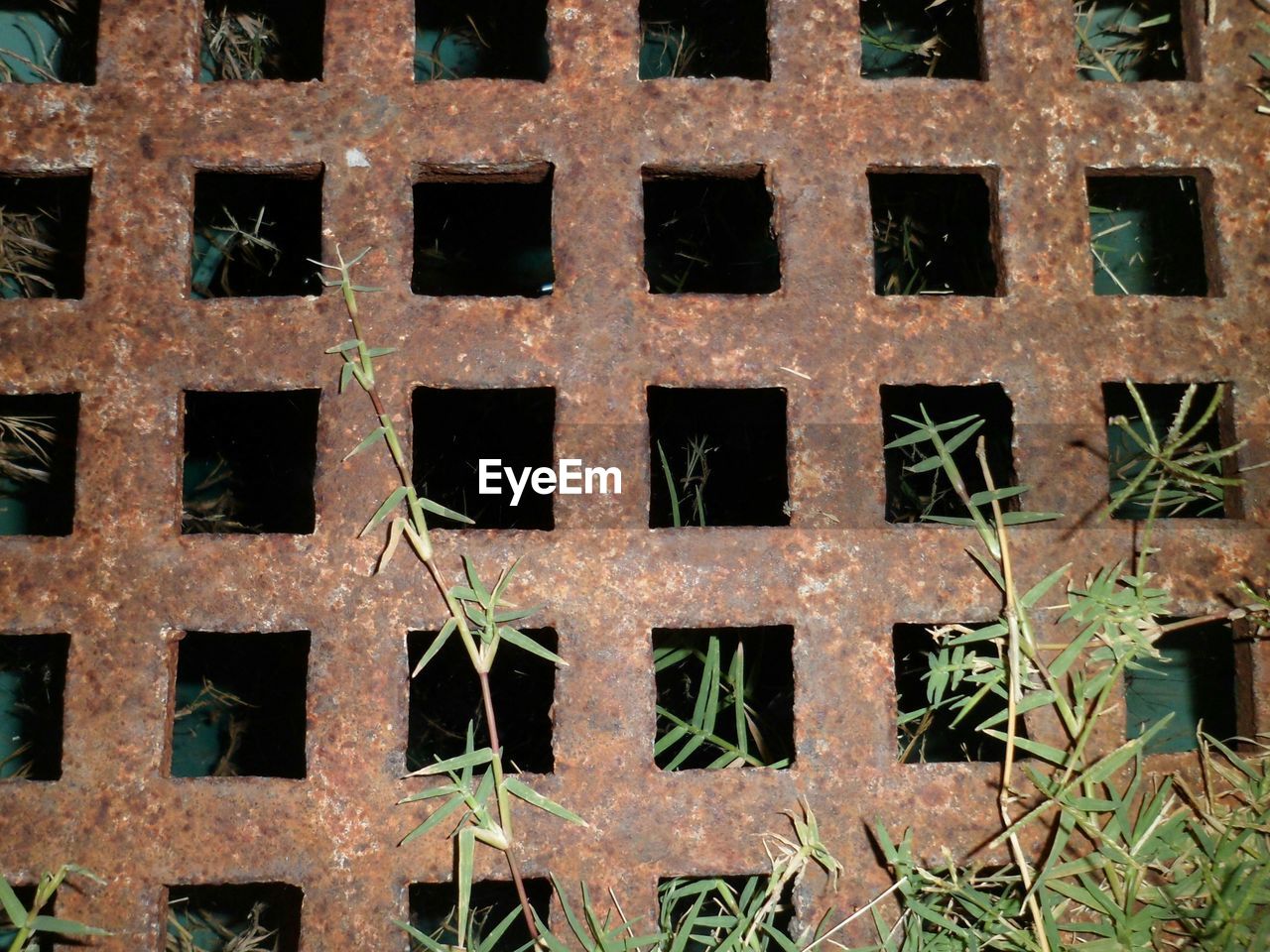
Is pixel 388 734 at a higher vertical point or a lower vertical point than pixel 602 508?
lower

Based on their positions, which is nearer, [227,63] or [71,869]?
[71,869]

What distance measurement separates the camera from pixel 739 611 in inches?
42.5

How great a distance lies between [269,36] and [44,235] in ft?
1.68

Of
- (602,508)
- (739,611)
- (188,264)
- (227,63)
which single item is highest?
(227,63)

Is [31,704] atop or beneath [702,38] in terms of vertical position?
beneath

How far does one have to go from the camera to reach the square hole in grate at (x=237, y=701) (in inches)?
65.1

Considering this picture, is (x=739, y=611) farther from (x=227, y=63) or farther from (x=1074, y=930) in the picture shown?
(x=227, y=63)

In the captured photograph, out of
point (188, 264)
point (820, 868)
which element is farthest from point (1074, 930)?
point (188, 264)

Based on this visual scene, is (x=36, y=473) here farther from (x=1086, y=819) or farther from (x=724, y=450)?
(x=1086, y=819)

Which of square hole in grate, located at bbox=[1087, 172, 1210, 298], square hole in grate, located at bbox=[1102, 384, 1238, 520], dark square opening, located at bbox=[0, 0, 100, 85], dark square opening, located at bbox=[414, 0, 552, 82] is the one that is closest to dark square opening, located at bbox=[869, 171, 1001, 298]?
square hole in grate, located at bbox=[1087, 172, 1210, 298]

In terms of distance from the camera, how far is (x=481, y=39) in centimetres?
171

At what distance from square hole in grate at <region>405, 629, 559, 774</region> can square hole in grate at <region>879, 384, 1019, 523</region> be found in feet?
2.27

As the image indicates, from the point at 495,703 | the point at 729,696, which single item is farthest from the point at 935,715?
the point at 495,703

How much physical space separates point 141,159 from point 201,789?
2.33 feet
